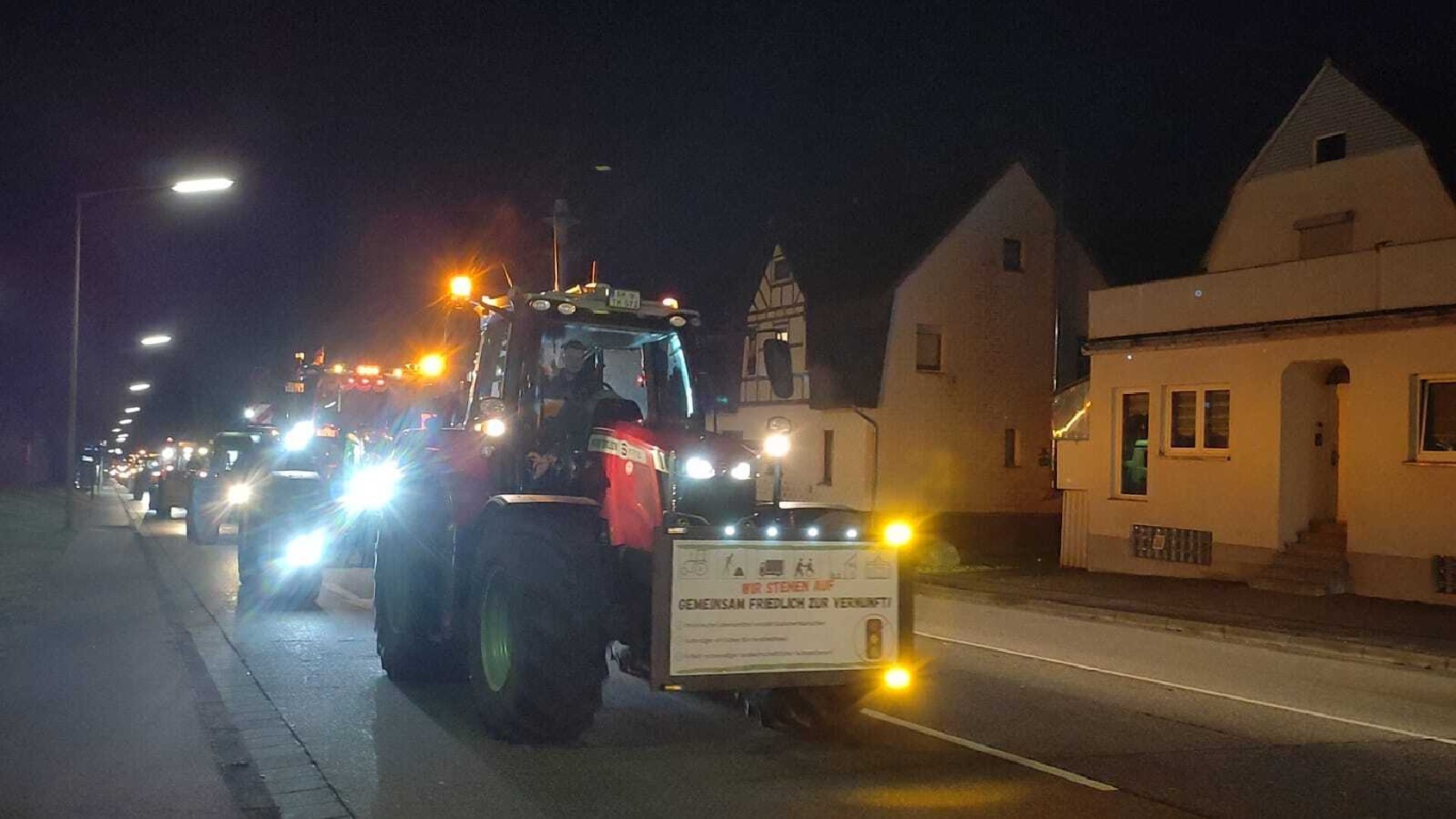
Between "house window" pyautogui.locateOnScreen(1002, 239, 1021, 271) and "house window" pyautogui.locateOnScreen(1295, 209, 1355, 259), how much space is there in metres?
11.9

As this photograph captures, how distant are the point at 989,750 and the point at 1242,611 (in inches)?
408

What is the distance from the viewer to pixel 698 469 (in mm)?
8312

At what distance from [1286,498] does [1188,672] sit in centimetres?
898

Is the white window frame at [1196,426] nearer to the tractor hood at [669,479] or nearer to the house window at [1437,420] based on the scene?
the house window at [1437,420]

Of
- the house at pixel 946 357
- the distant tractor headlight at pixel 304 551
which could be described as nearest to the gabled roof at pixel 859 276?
the house at pixel 946 357

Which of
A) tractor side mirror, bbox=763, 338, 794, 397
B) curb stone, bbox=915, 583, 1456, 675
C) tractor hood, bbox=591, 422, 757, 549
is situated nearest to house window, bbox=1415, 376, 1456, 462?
curb stone, bbox=915, 583, 1456, 675

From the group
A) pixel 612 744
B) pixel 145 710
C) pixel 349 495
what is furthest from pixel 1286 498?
pixel 145 710

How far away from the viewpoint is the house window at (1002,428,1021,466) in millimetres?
35344

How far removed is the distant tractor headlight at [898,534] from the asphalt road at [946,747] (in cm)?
131

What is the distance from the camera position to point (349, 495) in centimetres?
1650

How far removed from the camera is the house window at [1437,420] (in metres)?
18.1

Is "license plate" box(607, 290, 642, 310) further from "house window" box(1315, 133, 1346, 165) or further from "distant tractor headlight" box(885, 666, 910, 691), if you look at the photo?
"house window" box(1315, 133, 1346, 165)

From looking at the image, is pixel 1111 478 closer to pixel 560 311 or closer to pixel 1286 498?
pixel 1286 498

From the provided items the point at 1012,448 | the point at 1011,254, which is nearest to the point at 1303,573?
the point at 1012,448
